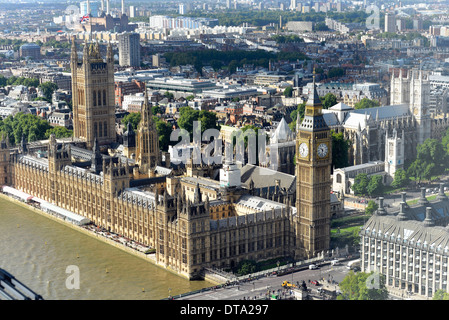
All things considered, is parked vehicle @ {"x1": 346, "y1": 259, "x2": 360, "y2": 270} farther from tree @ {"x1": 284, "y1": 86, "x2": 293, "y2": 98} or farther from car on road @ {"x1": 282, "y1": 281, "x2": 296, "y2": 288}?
tree @ {"x1": 284, "y1": 86, "x2": 293, "y2": 98}

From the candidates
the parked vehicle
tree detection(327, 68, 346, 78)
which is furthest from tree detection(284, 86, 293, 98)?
the parked vehicle

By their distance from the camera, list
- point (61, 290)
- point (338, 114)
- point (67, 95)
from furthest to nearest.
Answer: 1. point (67, 95)
2. point (338, 114)
3. point (61, 290)

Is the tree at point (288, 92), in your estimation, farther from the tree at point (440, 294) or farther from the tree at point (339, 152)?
the tree at point (440, 294)

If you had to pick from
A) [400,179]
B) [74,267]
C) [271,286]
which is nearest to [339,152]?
[400,179]

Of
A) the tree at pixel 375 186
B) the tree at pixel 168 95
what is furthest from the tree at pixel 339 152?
the tree at pixel 168 95

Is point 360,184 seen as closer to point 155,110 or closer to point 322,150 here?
point 322,150
